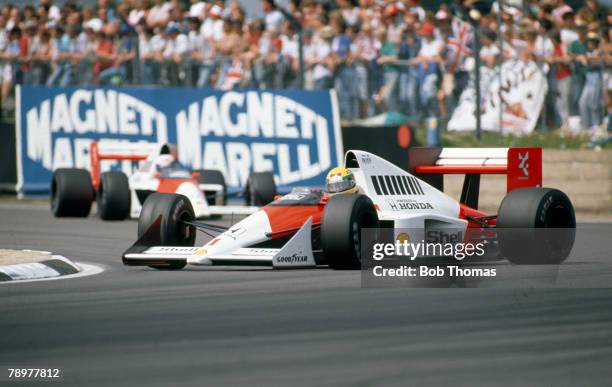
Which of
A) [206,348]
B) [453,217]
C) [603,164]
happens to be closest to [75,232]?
[453,217]

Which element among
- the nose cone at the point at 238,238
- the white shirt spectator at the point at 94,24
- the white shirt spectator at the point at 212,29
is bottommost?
the nose cone at the point at 238,238

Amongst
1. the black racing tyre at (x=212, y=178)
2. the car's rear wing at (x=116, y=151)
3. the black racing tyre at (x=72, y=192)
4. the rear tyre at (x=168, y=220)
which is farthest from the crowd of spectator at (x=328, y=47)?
the rear tyre at (x=168, y=220)

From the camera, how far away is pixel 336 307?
344 inches

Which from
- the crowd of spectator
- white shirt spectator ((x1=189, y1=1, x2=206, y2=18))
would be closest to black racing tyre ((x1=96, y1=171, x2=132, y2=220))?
the crowd of spectator

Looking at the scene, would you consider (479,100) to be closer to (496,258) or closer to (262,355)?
(496,258)

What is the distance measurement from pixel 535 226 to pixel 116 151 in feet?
31.9

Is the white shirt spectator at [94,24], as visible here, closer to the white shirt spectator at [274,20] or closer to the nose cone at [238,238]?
the white shirt spectator at [274,20]

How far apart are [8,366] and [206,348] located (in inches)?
42.4

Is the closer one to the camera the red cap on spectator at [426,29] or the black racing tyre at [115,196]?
the black racing tyre at [115,196]

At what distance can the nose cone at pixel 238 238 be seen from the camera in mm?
10758

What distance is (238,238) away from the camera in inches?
→ 430

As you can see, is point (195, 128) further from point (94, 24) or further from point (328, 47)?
point (94, 24)

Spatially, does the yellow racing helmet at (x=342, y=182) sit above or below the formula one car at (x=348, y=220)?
above

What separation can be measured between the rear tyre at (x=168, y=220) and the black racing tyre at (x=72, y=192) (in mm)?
7385
